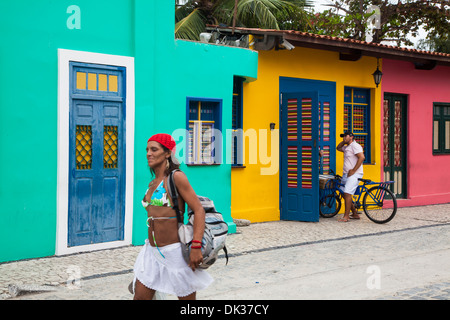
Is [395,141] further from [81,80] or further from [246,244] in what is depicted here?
[81,80]

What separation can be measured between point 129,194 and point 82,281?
2.36 metres

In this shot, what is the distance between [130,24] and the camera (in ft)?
29.5

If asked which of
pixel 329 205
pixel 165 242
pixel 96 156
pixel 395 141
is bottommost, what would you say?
pixel 329 205

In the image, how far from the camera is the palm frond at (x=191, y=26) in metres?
15.8

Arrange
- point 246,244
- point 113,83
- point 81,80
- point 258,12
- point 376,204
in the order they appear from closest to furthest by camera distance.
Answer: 1. point 81,80
2. point 113,83
3. point 246,244
4. point 376,204
5. point 258,12

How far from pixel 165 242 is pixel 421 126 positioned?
1237cm

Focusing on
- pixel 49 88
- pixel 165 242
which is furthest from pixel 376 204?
pixel 165 242

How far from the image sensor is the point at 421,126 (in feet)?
49.6

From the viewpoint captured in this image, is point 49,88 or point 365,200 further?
point 365,200

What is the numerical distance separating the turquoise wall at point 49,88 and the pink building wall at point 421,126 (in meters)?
6.88
